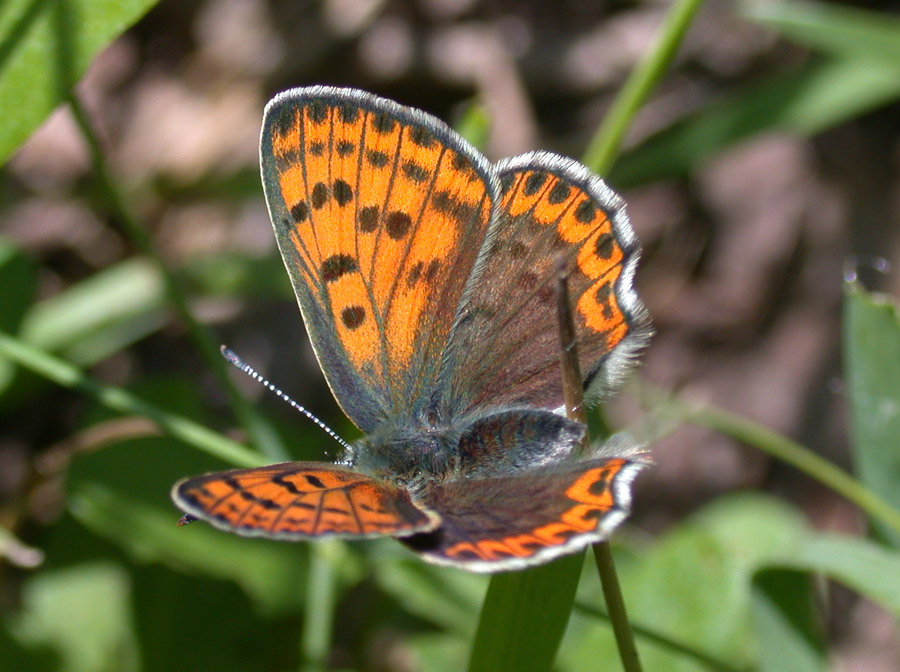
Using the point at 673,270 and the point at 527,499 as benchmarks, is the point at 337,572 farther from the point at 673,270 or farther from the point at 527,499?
the point at 673,270

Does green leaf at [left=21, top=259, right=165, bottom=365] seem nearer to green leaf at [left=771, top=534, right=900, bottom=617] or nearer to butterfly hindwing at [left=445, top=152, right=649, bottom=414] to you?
butterfly hindwing at [left=445, top=152, right=649, bottom=414]

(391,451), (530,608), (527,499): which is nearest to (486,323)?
(391,451)

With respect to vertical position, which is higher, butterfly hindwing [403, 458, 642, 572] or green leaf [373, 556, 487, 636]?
butterfly hindwing [403, 458, 642, 572]

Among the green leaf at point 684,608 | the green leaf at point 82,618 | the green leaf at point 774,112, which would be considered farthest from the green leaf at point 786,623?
the green leaf at point 774,112

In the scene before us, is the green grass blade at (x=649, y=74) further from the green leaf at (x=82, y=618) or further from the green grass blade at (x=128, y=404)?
the green leaf at (x=82, y=618)

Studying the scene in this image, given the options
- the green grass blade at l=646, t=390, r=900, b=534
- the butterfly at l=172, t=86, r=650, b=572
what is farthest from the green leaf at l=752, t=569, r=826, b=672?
the butterfly at l=172, t=86, r=650, b=572

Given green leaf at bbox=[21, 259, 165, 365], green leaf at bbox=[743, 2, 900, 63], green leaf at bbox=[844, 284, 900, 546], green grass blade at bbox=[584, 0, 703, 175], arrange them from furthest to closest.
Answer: green leaf at bbox=[21, 259, 165, 365], green leaf at bbox=[743, 2, 900, 63], green grass blade at bbox=[584, 0, 703, 175], green leaf at bbox=[844, 284, 900, 546]

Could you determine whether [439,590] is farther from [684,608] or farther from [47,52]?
[47,52]
